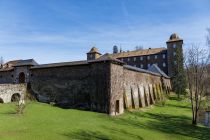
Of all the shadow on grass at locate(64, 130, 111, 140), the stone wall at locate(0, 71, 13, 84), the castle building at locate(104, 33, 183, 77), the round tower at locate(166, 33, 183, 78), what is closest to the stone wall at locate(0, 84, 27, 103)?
the stone wall at locate(0, 71, 13, 84)

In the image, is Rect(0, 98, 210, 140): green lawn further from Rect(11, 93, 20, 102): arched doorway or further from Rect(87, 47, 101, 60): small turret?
Rect(87, 47, 101, 60): small turret

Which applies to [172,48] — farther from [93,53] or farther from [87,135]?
[87,135]

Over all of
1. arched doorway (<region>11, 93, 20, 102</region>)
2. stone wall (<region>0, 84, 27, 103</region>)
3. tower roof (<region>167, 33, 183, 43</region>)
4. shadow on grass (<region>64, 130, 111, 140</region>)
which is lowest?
shadow on grass (<region>64, 130, 111, 140</region>)

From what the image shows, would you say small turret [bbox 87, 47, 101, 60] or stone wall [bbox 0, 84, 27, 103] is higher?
small turret [bbox 87, 47, 101, 60]

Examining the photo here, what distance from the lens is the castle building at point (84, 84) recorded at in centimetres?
2586

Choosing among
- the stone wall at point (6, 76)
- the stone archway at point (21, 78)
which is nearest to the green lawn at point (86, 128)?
the stone archway at point (21, 78)

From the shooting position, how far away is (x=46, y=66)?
30828mm

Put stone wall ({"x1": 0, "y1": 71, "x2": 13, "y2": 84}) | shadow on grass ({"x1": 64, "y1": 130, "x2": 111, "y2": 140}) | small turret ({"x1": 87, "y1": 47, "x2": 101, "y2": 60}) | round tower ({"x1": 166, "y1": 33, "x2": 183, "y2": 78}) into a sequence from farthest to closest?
small turret ({"x1": 87, "y1": 47, "x2": 101, "y2": 60}) < round tower ({"x1": 166, "y1": 33, "x2": 183, "y2": 78}) < stone wall ({"x1": 0, "y1": 71, "x2": 13, "y2": 84}) < shadow on grass ({"x1": 64, "y1": 130, "x2": 111, "y2": 140})

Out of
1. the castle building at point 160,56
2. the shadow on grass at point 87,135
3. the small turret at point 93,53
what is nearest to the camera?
the shadow on grass at point 87,135

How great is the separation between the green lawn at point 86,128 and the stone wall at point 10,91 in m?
7.60

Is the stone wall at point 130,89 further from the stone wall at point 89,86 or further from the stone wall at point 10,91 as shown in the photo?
the stone wall at point 10,91

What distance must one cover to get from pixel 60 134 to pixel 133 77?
18.4 meters

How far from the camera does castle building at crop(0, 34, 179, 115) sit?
2586 centimetres

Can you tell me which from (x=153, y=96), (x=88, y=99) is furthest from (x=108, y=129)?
(x=153, y=96)
